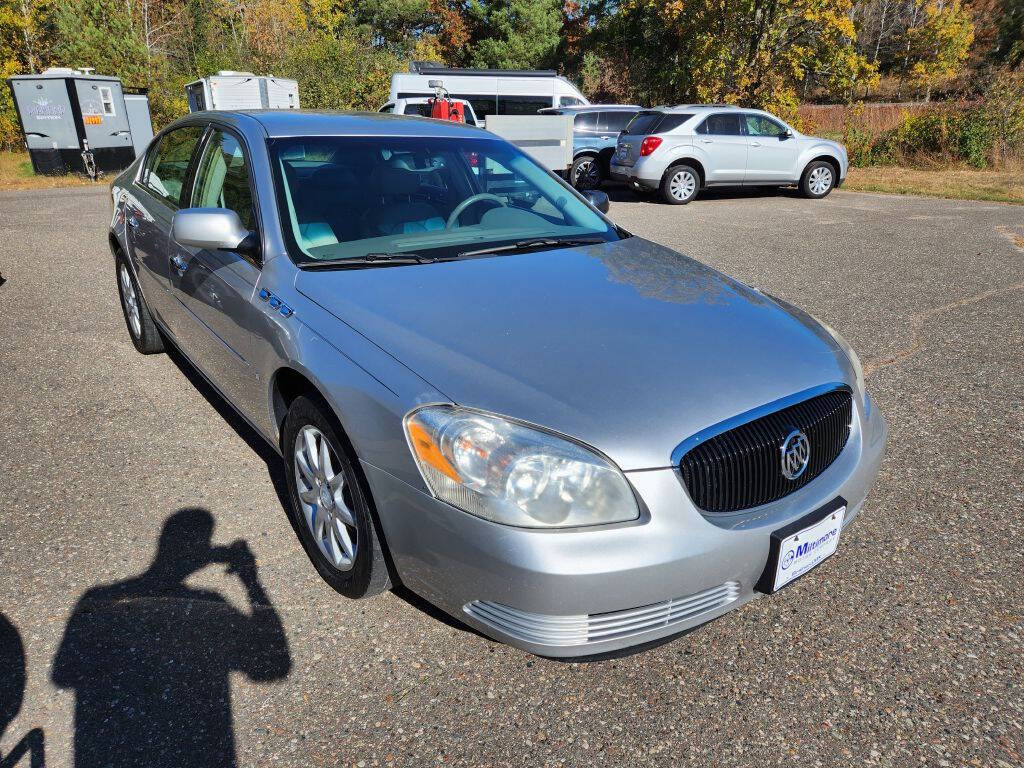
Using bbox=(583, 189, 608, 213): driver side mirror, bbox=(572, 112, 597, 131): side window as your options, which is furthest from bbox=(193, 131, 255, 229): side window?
bbox=(572, 112, 597, 131): side window

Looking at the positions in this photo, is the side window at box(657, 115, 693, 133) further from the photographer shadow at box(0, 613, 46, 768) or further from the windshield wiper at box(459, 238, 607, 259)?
the photographer shadow at box(0, 613, 46, 768)

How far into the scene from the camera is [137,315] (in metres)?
4.55

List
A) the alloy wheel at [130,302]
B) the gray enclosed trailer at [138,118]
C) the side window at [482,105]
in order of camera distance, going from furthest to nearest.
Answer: the side window at [482,105], the gray enclosed trailer at [138,118], the alloy wheel at [130,302]

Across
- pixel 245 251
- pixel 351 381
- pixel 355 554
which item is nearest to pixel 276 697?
pixel 355 554

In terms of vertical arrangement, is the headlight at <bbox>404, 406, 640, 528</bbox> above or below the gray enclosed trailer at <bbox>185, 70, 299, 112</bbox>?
below

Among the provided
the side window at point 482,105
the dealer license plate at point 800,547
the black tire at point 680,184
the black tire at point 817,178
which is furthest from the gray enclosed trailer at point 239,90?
the dealer license plate at point 800,547

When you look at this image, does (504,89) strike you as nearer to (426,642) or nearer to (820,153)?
(820,153)

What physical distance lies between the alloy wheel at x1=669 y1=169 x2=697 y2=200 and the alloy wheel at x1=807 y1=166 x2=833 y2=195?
100 inches

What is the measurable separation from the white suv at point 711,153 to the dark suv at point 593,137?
3.98ft

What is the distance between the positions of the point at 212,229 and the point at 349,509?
3.98 feet

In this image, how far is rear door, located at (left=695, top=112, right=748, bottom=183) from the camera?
12859 millimetres

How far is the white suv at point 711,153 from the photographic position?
12.6 metres

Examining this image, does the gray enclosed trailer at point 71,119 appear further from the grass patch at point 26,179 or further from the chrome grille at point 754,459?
the chrome grille at point 754,459

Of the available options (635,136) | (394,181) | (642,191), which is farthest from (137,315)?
(642,191)
